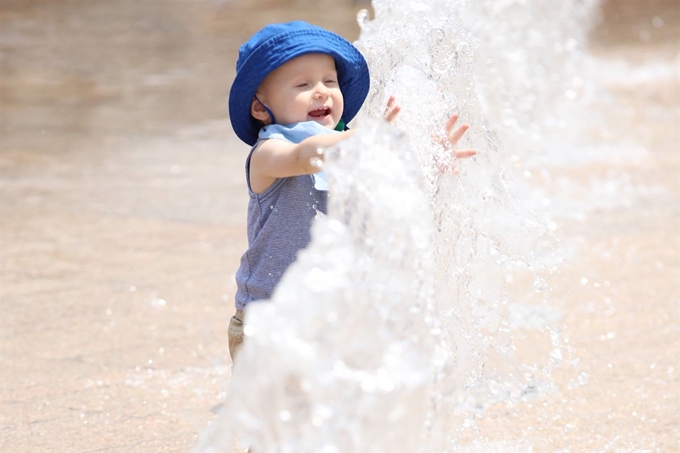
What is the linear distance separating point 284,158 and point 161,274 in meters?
2.29

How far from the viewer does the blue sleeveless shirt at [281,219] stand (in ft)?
7.57

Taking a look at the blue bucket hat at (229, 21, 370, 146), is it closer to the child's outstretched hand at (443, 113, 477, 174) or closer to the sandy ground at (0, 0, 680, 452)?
the child's outstretched hand at (443, 113, 477, 174)

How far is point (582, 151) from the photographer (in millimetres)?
6613

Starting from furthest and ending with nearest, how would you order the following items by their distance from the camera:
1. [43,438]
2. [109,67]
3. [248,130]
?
[109,67], [43,438], [248,130]

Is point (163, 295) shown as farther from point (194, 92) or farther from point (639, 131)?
point (194, 92)

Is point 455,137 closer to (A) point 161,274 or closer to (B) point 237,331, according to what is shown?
(B) point 237,331

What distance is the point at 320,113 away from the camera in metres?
2.36

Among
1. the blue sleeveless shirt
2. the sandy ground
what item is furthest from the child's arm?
the sandy ground

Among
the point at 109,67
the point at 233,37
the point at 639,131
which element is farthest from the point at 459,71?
the point at 233,37

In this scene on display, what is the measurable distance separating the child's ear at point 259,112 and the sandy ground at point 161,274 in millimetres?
1021

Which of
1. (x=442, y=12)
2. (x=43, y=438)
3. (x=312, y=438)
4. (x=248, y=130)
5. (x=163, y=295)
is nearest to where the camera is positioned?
(x=312, y=438)

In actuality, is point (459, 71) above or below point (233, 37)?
above

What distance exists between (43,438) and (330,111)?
51.0 inches

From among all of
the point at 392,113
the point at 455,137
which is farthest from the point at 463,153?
the point at 392,113
